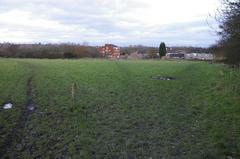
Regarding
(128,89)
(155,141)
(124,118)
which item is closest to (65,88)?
(128,89)

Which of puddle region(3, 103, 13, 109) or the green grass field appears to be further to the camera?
puddle region(3, 103, 13, 109)

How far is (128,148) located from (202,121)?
4.94m

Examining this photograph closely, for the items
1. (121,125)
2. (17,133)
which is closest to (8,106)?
(17,133)

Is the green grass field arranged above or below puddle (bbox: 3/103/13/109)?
below

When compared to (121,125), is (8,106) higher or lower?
higher

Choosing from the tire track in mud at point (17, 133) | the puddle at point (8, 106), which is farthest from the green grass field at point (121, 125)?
the puddle at point (8, 106)

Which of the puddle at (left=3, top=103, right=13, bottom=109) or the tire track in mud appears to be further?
the puddle at (left=3, top=103, right=13, bottom=109)

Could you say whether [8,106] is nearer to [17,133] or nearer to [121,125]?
[17,133]

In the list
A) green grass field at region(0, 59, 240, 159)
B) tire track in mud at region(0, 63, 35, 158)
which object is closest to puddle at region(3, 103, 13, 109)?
green grass field at region(0, 59, 240, 159)

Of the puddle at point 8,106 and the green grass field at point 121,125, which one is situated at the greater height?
the puddle at point 8,106

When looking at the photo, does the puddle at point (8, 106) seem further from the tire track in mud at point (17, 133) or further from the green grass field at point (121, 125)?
the tire track in mud at point (17, 133)

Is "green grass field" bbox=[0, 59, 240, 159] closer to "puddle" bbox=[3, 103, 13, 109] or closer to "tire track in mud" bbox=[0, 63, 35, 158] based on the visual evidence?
"tire track in mud" bbox=[0, 63, 35, 158]

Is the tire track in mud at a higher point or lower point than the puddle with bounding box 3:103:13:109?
lower

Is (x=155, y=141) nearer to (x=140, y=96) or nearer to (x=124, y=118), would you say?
(x=124, y=118)
